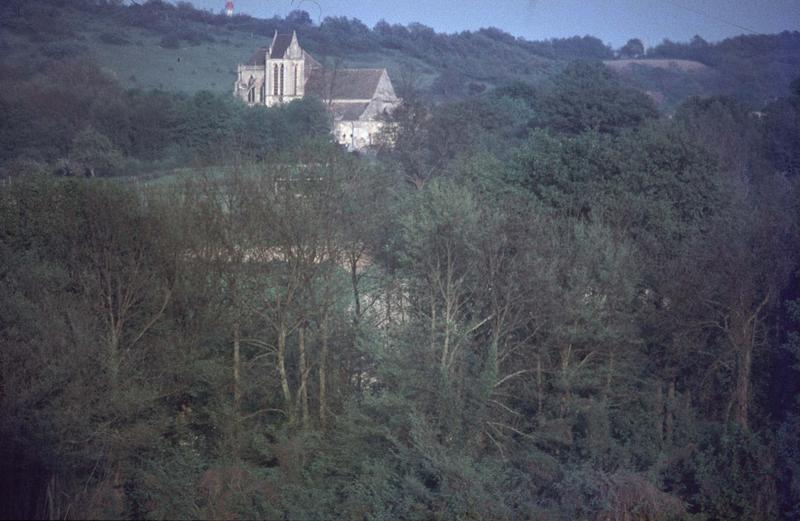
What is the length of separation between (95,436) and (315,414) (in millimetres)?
3493

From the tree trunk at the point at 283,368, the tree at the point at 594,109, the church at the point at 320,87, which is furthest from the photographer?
the church at the point at 320,87

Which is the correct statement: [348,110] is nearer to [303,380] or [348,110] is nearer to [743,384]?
[303,380]

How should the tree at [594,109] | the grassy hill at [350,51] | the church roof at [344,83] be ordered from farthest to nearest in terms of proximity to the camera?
the church roof at [344,83], the tree at [594,109], the grassy hill at [350,51]

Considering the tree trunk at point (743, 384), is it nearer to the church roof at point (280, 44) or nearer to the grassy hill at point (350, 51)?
the grassy hill at point (350, 51)

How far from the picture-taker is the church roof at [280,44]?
3491 centimetres

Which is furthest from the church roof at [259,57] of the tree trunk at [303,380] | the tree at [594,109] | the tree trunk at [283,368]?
the tree trunk at [283,368]

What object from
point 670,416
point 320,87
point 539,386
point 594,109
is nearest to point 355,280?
point 539,386

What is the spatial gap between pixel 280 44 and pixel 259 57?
5.86 feet

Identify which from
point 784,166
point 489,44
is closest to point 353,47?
point 489,44

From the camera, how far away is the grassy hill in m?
22.1

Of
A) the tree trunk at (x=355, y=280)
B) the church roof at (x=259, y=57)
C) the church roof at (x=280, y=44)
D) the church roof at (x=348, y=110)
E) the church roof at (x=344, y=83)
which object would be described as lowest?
the tree trunk at (x=355, y=280)

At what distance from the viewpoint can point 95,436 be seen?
9.42 m

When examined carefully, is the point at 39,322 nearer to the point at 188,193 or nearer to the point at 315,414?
the point at 188,193

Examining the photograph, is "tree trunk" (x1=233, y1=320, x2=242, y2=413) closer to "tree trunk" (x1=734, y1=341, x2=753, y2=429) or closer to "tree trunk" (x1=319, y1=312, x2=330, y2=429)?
"tree trunk" (x1=319, y1=312, x2=330, y2=429)
